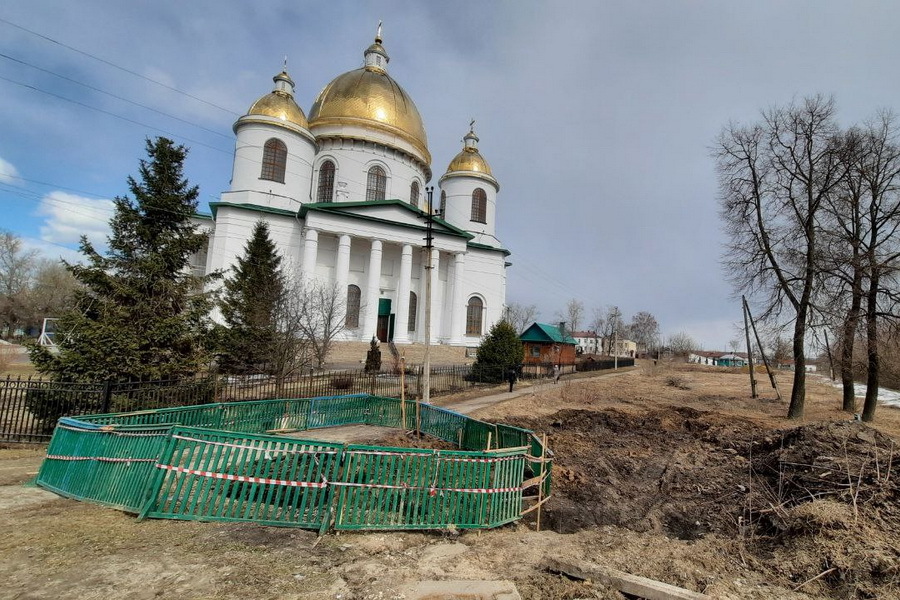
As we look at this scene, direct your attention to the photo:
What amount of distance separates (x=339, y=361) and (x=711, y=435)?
2125 centimetres

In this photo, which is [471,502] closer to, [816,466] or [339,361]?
[816,466]

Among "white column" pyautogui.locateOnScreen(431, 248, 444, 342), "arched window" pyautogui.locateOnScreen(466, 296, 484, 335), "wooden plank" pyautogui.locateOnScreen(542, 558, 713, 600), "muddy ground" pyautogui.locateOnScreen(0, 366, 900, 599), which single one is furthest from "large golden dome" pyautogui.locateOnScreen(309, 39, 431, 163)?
"wooden plank" pyautogui.locateOnScreen(542, 558, 713, 600)

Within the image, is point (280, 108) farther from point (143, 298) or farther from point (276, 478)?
point (276, 478)

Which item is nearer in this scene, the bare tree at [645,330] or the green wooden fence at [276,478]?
the green wooden fence at [276,478]

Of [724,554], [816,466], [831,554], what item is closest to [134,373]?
[724,554]

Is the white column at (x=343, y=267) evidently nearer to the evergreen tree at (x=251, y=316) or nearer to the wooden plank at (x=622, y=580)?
the evergreen tree at (x=251, y=316)

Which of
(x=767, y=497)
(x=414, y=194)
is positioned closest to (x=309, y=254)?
(x=414, y=194)

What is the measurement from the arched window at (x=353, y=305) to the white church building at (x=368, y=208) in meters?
0.10

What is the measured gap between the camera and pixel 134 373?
11656mm

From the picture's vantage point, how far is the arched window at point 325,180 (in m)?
35.7

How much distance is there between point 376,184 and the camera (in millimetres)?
36688

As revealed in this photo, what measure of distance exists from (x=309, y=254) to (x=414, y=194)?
12.7 metres

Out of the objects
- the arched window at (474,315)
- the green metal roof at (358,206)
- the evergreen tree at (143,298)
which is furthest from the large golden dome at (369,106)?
the evergreen tree at (143,298)

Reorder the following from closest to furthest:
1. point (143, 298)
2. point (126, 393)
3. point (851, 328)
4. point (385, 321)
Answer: point (126, 393), point (143, 298), point (851, 328), point (385, 321)
